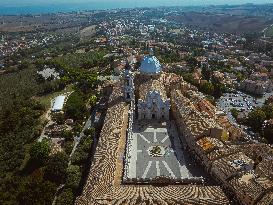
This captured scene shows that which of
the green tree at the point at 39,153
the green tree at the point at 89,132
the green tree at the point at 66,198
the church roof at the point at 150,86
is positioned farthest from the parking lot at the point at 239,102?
the green tree at the point at 66,198

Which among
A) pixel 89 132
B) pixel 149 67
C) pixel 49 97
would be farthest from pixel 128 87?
pixel 49 97

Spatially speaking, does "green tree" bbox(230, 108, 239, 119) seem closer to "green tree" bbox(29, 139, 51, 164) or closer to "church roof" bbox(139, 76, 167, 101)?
"church roof" bbox(139, 76, 167, 101)

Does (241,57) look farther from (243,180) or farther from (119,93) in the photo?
(243,180)

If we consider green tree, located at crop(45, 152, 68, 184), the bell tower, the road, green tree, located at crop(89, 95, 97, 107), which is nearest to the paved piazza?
the bell tower

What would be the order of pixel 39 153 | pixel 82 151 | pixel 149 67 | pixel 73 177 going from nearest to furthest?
pixel 73 177 < pixel 39 153 < pixel 82 151 < pixel 149 67

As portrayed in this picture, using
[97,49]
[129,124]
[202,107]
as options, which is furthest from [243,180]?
[97,49]

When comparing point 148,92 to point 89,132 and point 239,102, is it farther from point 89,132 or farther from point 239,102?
point 239,102

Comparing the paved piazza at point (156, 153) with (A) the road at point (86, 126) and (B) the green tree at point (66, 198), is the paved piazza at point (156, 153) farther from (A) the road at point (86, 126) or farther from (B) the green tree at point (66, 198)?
(A) the road at point (86, 126)
